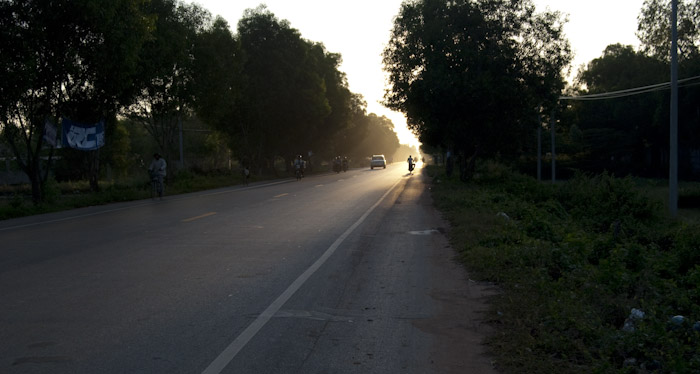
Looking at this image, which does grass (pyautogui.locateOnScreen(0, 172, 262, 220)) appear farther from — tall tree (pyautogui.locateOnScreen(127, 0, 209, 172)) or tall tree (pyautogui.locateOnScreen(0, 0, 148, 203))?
tall tree (pyautogui.locateOnScreen(127, 0, 209, 172))

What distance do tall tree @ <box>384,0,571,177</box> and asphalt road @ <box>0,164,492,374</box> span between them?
1442cm

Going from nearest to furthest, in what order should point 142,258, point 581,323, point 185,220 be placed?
point 581,323
point 142,258
point 185,220

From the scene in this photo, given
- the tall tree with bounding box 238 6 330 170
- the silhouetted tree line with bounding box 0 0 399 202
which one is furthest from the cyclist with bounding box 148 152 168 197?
the tall tree with bounding box 238 6 330 170

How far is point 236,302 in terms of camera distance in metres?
7.17

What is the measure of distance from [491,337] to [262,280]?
11.7 feet

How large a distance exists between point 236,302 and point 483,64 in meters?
22.9

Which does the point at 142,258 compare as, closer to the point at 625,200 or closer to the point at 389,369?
the point at 389,369

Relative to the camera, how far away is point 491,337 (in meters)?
5.84

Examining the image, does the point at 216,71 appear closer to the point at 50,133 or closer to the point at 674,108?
the point at 50,133

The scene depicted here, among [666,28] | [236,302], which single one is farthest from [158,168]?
[666,28]

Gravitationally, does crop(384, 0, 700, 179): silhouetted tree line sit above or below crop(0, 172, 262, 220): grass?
above

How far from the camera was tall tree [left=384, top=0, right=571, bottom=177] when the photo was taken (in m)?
27.3

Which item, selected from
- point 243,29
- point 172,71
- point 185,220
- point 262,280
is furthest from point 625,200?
point 243,29

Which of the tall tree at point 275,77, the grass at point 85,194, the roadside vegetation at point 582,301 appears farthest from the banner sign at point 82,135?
the tall tree at point 275,77
